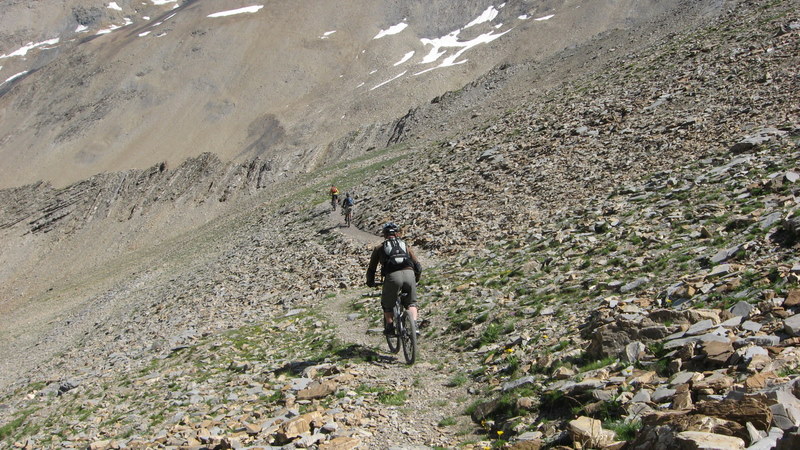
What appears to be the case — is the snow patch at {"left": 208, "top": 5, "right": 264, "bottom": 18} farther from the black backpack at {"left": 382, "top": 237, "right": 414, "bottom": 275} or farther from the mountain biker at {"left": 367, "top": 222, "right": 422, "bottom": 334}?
the black backpack at {"left": 382, "top": 237, "right": 414, "bottom": 275}

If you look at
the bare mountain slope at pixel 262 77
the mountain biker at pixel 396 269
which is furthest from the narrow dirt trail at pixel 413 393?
the bare mountain slope at pixel 262 77

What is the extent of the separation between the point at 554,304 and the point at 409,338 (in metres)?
3.29

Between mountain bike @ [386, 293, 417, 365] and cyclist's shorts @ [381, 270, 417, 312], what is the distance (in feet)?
0.39

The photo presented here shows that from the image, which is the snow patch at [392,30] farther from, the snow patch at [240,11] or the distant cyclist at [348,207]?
the distant cyclist at [348,207]

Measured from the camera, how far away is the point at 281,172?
84188mm

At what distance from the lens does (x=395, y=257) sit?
11.5 m

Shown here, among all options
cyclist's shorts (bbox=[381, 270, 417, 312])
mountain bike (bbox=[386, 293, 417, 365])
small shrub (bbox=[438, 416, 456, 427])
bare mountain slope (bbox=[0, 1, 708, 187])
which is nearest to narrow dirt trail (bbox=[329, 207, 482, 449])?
small shrub (bbox=[438, 416, 456, 427])

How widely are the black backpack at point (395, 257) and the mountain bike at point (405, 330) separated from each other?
0.59 metres

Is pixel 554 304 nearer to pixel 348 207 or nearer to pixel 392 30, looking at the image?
pixel 348 207

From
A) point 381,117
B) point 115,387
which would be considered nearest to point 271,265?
point 115,387

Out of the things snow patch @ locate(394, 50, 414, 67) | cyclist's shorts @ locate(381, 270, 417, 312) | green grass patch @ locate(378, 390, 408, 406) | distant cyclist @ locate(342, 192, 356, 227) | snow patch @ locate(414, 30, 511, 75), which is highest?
cyclist's shorts @ locate(381, 270, 417, 312)

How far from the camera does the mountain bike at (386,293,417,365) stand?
11.5 metres

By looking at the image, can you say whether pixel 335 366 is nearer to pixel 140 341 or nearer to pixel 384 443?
pixel 384 443

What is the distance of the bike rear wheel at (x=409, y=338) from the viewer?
11453mm
